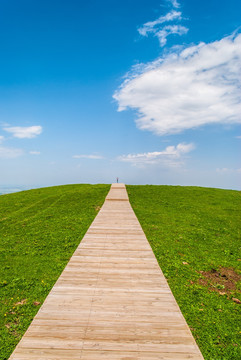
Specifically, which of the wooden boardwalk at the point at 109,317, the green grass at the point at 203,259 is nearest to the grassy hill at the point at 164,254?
the green grass at the point at 203,259

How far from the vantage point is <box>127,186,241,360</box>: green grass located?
20.3ft

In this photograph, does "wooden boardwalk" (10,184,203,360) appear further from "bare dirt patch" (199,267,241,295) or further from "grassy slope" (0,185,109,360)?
"bare dirt patch" (199,267,241,295)

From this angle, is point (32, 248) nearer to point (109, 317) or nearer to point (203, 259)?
point (109, 317)

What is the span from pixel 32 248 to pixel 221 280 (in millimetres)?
9803

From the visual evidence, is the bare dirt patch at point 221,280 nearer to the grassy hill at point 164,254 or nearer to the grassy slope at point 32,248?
the grassy hill at point 164,254

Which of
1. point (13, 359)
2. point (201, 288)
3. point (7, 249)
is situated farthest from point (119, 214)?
point (13, 359)

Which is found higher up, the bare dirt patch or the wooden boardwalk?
the wooden boardwalk

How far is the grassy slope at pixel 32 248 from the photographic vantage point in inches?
266

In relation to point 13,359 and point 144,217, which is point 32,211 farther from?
point 13,359

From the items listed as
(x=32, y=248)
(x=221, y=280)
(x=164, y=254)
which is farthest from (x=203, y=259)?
(x=32, y=248)

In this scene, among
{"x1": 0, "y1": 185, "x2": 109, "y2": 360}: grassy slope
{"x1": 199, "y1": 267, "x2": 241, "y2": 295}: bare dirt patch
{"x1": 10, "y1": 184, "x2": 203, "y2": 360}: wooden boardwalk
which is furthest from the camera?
{"x1": 199, "y1": 267, "x2": 241, "y2": 295}: bare dirt patch

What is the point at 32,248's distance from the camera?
12.0 metres

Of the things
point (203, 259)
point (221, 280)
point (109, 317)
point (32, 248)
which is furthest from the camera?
point (32, 248)

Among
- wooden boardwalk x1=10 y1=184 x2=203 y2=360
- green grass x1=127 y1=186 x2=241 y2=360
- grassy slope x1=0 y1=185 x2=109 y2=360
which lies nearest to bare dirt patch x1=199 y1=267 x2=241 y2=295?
green grass x1=127 y1=186 x2=241 y2=360
